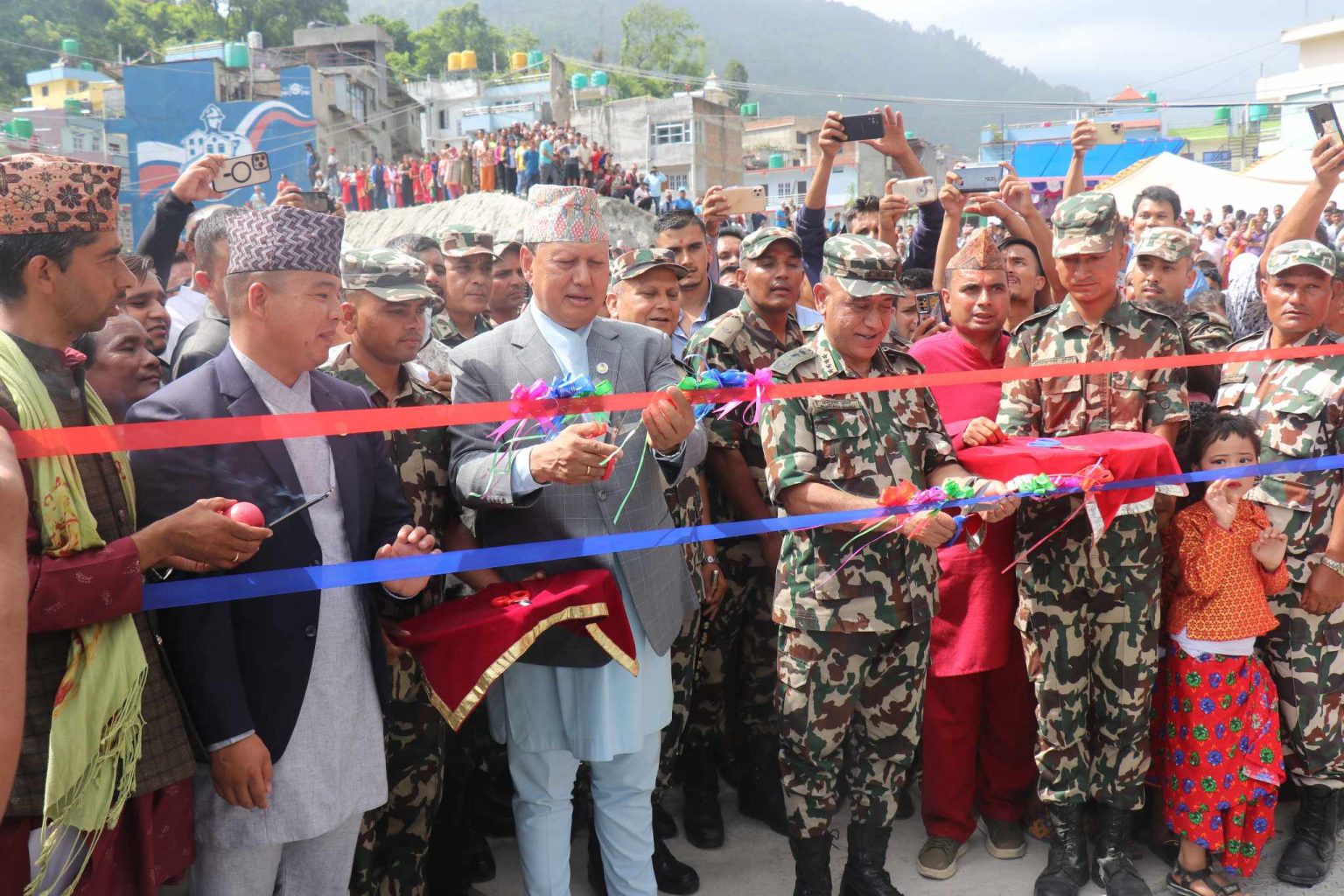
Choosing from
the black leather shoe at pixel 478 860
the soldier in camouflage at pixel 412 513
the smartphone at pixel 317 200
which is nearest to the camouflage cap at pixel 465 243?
the smartphone at pixel 317 200

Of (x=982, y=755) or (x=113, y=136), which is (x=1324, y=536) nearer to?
(x=982, y=755)

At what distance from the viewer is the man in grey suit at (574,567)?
3.20 metres

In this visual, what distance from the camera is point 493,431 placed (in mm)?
3186

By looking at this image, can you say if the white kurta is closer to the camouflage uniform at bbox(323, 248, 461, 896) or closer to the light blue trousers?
the camouflage uniform at bbox(323, 248, 461, 896)

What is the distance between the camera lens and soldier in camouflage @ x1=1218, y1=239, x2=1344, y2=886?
4.06m

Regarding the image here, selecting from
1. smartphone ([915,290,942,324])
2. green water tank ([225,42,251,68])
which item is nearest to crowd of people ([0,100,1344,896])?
smartphone ([915,290,942,324])

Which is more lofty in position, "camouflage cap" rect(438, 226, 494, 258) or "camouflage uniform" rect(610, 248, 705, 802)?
"camouflage cap" rect(438, 226, 494, 258)

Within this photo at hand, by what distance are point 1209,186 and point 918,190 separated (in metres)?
20.8

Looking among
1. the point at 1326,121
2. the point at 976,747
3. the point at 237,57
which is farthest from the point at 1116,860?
the point at 237,57

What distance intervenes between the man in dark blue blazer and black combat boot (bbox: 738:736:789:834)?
208cm

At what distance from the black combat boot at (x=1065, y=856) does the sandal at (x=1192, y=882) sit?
1.05 ft

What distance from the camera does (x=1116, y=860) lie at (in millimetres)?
3914

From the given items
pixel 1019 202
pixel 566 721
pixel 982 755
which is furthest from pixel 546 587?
pixel 1019 202

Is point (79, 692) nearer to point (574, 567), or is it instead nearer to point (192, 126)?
point (574, 567)
